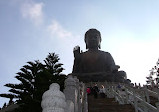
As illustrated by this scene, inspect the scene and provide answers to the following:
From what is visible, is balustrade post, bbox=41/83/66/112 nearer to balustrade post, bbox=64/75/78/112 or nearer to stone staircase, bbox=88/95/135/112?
balustrade post, bbox=64/75/78/112

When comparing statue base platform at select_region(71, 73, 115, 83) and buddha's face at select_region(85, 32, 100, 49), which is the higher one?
buddha's face at select_region(85, 32, 100, 49)

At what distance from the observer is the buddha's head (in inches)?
906

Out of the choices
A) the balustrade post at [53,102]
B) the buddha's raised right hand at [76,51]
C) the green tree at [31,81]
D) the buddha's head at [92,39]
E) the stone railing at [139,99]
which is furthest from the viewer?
the buddha's head at [92,39]

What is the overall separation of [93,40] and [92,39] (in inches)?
6.0

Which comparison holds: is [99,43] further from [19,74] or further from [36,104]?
[36,104]

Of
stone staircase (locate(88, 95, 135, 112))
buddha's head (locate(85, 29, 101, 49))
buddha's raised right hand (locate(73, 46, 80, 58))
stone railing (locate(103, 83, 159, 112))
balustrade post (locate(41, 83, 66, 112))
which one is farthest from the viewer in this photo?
buddha's head (locate(85, 29, 101, 49))

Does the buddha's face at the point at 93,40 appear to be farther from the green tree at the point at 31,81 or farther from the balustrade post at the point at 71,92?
the balustrade post at the point at 71,92

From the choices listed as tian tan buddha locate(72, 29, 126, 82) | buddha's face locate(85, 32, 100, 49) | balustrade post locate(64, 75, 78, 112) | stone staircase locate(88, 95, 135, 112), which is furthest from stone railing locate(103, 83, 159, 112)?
buddha's face locate(85, 32, 100, 49)

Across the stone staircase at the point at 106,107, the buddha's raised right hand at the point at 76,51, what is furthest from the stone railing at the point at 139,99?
the buddha's raised right hand at the point at 76,51

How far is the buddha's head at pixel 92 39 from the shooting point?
906 inches

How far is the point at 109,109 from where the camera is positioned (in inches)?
295

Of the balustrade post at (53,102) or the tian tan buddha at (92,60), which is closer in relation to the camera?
the balustrade post at (53,102)

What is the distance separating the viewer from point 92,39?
23.0 m

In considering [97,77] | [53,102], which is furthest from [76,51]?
[53,102]
